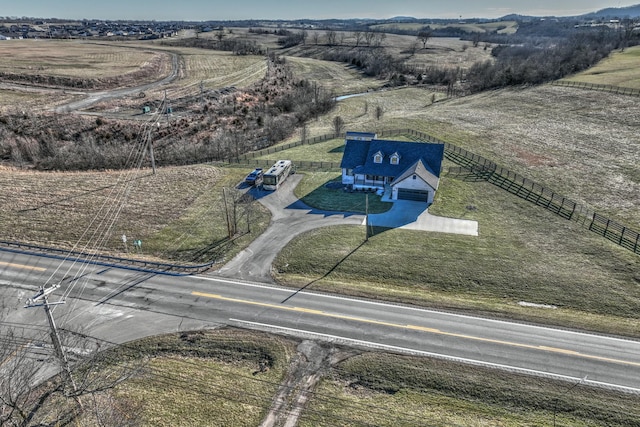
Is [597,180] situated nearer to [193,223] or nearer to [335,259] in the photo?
[335,259]

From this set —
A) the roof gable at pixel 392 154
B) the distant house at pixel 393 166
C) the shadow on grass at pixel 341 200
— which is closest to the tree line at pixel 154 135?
the shadow on grass at pixel 341 200

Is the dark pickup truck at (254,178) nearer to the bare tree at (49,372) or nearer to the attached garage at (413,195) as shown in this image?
the attached garage at (413,195)

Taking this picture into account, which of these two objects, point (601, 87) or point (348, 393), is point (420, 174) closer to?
point (348, 393)

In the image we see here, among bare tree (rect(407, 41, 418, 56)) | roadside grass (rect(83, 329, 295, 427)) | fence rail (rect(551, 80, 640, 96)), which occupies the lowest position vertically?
roadside grass (rect(83, 329, 295, 427))

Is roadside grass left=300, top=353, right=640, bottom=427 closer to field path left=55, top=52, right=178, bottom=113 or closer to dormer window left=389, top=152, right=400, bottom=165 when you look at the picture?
dormer window left=389, top=152, right=400, bottom=165

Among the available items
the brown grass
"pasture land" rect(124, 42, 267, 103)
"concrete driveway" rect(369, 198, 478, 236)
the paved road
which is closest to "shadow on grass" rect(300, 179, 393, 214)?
"concrete driveway" rect(369, 198, 478, 236)

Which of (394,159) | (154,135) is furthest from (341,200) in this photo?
(154,135)

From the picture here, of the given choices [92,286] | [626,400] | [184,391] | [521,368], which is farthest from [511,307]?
[92,286]
